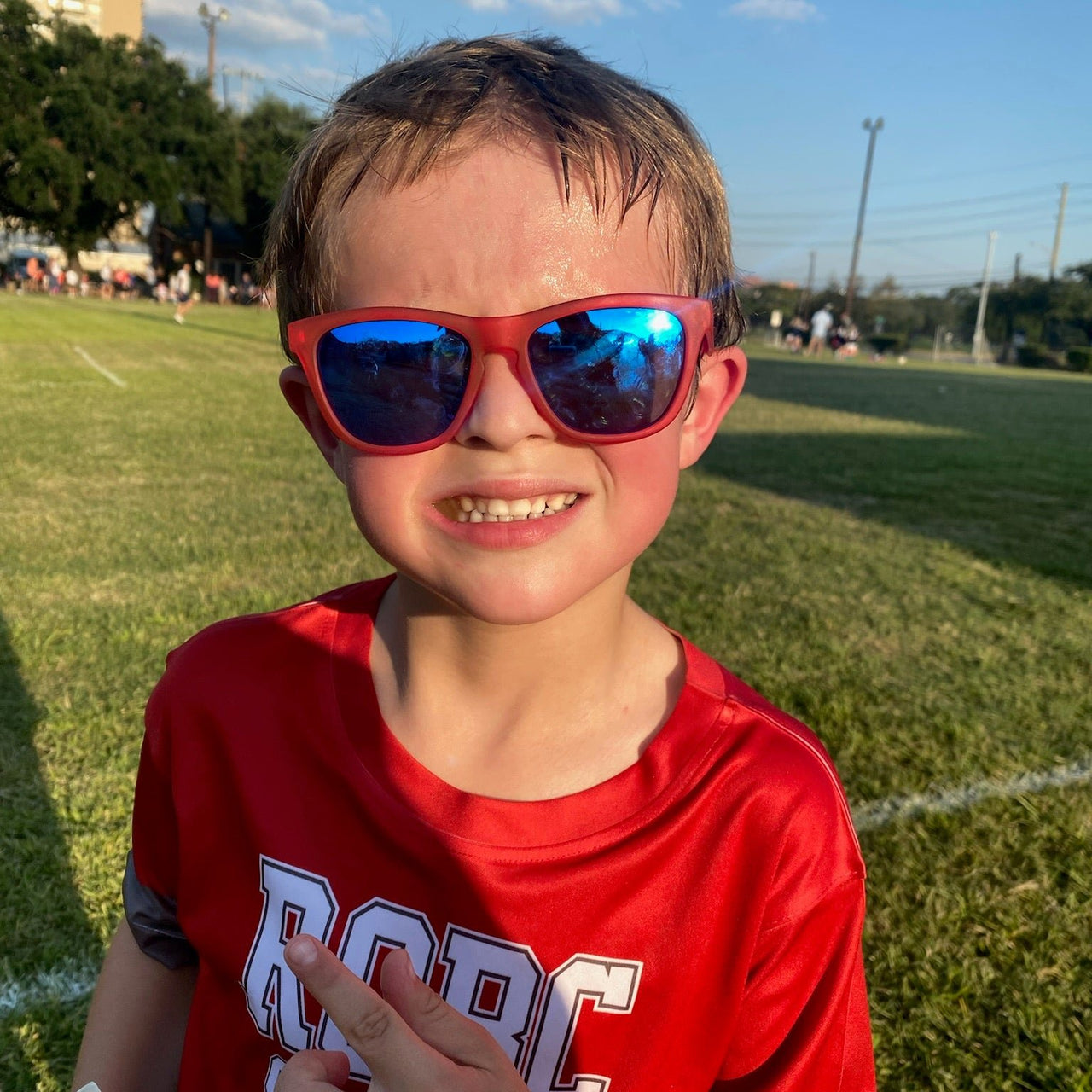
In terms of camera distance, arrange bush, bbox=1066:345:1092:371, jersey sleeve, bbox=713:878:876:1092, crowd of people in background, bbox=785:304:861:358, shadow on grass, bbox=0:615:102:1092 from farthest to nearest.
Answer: bush, bbox=1066:345:1092:371, crowd of people in background, bbox=785:304:861:358, shadow on grass, bbox=0:615:102:1092, jersey sleeve, bbox=713:878:876:1092

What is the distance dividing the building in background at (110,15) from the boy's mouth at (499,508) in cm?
9754

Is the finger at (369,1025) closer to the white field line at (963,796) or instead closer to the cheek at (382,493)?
the cheek at (382,493)

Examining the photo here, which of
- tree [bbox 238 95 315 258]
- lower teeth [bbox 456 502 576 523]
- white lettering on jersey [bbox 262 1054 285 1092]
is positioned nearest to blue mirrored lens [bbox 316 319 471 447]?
lower teeth [bbox 456 502 576 523]

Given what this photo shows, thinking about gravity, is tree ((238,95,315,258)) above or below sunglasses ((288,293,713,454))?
above

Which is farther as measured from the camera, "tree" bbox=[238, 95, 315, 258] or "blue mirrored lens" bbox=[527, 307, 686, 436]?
"tree" bbox=[238, 95, 315, 258]

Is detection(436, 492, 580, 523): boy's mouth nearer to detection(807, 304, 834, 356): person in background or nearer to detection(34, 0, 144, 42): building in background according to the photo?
detection(807, 304, 834, 356): person in background

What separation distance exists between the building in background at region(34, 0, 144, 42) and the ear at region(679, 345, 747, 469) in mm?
97320

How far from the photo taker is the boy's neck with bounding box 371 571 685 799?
1411 mm

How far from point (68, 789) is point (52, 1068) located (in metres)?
1.20

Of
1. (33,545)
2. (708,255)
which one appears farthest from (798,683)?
(33,545)

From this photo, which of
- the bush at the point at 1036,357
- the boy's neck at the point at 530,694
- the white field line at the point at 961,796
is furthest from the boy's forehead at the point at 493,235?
the bush at the point at 1036,357

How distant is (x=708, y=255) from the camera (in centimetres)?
149

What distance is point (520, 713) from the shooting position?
1472 mm

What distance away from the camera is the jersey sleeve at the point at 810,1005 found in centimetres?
122
